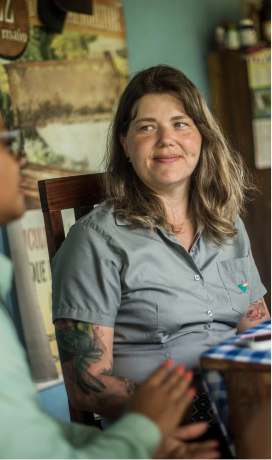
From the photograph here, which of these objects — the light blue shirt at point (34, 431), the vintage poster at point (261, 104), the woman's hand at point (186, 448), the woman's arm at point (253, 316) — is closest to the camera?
the light blue shirt at point (34, 431)

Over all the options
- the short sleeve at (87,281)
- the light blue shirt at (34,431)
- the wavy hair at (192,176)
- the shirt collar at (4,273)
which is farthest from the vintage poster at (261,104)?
the light blue shirt at (34,431)

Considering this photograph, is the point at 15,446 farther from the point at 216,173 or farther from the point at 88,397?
the point at 216,173

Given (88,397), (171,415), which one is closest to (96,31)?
(88,397)

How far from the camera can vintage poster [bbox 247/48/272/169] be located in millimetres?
3420

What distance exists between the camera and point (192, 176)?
178cm

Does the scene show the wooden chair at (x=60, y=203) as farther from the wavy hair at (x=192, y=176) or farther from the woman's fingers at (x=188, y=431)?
the woman's fingers at (x=188, y=431)

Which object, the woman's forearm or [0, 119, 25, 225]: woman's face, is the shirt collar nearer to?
[0, 119, 25, 225]: woman's face

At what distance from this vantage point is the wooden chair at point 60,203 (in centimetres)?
155

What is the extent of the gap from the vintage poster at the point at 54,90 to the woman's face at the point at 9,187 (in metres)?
1.67

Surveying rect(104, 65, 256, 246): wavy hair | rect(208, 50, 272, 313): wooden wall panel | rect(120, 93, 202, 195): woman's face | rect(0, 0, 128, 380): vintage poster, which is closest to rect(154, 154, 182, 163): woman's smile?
rect(120, 93, 202, 195): woman's face

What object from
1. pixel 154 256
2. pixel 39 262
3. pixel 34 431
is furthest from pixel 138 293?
pixel 39 262

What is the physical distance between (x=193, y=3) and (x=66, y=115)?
1380mm

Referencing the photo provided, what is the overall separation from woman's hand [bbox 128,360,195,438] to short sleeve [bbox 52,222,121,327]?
0.51 metres

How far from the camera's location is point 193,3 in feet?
11.7
